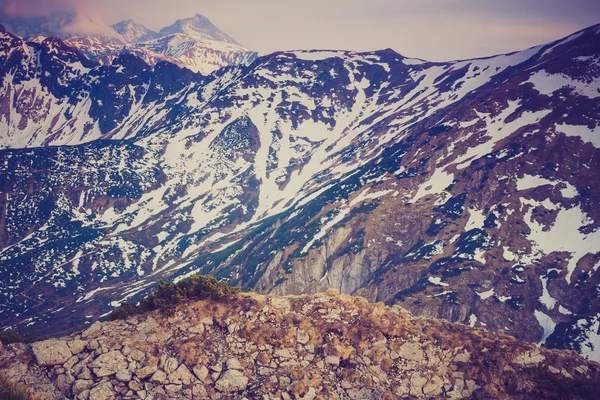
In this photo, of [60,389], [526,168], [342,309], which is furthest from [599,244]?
[60,389]

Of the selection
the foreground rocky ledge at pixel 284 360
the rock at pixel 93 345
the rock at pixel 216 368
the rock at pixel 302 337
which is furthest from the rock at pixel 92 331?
the rock at pixel 302 337

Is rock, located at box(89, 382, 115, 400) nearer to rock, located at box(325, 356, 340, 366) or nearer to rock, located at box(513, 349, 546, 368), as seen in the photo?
rock, located at box(325, 356, 340, 366)

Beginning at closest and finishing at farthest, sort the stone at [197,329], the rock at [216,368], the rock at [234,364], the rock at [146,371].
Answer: the rock at [146,371] < the rock at [216,368] < the rock at [234,364] < the stone at [197,329]

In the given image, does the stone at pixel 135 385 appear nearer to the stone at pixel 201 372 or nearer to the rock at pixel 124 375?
the rock at pixel 124 375

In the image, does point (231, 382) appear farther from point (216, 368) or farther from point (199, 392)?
point (199, 392)

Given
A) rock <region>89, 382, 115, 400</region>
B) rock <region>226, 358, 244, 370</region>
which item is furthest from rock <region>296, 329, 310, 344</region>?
rock <region>89, 382, 115, 400</region>

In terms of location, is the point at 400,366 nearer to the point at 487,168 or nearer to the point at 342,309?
the point at 342,309

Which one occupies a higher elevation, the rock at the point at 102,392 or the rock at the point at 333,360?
the rock at the point at 102,392
